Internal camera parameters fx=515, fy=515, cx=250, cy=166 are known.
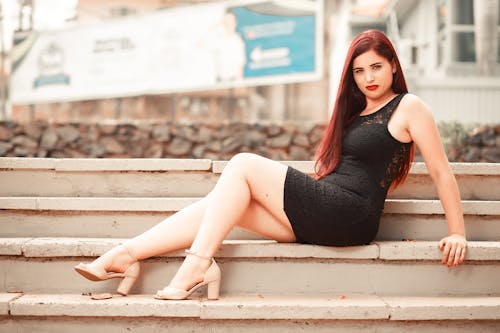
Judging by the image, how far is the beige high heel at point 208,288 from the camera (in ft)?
6.41

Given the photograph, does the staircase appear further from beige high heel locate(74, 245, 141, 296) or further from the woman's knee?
the woman's knee

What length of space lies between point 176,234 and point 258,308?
0.44m

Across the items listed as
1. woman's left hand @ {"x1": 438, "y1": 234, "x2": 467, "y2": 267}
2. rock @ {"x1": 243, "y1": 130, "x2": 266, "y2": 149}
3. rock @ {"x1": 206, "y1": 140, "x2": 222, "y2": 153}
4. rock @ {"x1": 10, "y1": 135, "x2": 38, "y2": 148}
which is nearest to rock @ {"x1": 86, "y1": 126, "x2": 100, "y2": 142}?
Answer: rock @ {"x1": 10, "y1": 135, "x2": 38, "y2": 148}

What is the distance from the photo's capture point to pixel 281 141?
208 inches

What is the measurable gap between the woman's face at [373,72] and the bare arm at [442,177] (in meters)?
0.17

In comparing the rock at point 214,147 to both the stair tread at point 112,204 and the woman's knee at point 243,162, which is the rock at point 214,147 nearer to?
the stair tread at point 112,204

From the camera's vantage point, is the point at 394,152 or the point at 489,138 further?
the point at 489,138

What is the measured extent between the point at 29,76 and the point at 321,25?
420cm

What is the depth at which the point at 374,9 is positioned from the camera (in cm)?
942

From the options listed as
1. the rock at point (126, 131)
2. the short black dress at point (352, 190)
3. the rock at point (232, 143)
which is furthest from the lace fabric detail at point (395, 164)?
the rock at point (126, 131)

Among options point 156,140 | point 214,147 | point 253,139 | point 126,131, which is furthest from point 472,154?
point 126,131

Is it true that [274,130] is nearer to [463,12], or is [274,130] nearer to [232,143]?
[232,143]

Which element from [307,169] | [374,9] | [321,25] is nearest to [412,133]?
[307,169]

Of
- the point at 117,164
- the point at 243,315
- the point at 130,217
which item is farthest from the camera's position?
the point at 117,164
